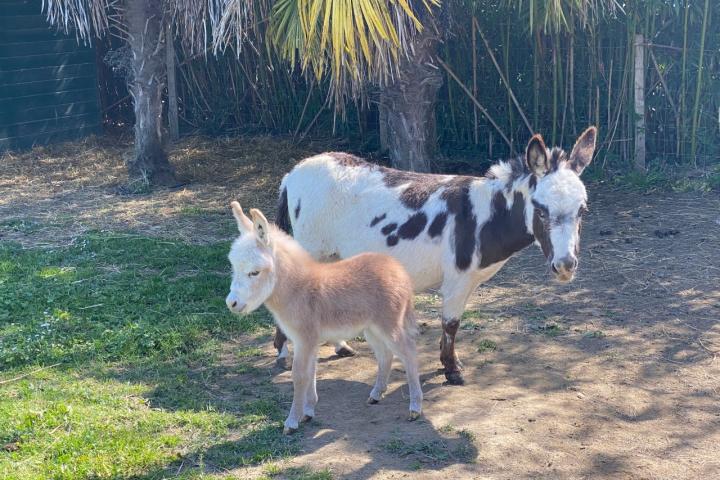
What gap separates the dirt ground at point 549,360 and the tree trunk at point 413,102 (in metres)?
1.61

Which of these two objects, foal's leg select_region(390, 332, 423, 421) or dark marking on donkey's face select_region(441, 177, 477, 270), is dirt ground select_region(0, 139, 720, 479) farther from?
dark marking on donkey's face select_region(441, 177, 477, 270)

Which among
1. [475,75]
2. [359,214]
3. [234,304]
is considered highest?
[475,75]

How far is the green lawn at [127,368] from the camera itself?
435cm

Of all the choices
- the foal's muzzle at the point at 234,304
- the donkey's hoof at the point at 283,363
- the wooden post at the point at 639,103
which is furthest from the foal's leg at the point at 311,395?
the wooden post at the point at 639,103

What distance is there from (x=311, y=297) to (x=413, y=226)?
1.11m

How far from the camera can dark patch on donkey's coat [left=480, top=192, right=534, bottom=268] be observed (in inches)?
207

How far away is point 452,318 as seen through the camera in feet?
17.8

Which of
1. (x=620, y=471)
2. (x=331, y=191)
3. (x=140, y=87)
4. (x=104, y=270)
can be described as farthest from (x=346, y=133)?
(x=620, y=471)

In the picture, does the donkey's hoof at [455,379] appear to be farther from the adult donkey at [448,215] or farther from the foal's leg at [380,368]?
the foal's leg at [380,368]

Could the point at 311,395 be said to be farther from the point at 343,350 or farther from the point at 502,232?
the point at 502,232

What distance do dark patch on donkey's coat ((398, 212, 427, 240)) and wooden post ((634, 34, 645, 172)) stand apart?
539 cm

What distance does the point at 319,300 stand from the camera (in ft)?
15.4

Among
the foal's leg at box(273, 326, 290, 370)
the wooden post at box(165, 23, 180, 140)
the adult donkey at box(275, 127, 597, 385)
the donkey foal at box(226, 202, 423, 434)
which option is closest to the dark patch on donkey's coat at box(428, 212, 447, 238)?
the adult donkey at box(275, 127, 597, 385)

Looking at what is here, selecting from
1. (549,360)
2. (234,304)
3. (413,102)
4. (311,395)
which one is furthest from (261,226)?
(413,102)
